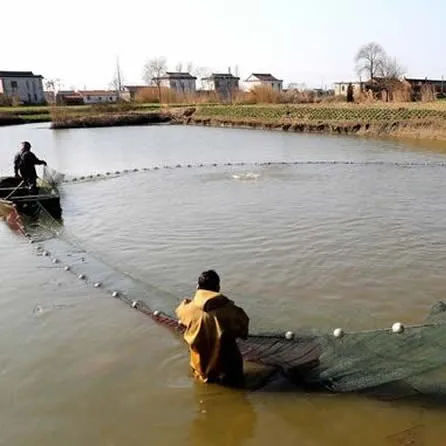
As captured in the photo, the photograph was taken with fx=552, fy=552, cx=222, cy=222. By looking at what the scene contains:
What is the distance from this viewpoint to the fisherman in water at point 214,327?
500cm

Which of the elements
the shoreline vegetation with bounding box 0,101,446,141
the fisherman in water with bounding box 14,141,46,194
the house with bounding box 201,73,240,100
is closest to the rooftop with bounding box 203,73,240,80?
the house with bounding box 201,73,240,100

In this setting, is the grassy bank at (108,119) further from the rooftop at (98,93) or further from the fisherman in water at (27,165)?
the rooftop at (98,93)

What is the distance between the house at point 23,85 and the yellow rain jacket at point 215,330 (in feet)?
321

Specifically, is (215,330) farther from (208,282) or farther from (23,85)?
(23,85)

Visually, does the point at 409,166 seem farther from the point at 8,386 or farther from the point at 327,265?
the point at 8,386

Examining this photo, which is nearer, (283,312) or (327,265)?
(283,312)

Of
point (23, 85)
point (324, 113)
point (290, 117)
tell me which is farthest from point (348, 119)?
point (23, 85)

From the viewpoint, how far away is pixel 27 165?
1411 cm

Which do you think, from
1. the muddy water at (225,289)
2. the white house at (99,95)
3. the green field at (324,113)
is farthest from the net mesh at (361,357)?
the white house at (99,95)

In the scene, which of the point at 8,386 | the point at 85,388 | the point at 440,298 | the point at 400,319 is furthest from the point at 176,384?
the point at 440,298

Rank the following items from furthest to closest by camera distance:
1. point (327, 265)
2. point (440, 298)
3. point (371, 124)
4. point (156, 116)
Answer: point (156, 116), point (371, 124), point (327, 265), point (440, 298)

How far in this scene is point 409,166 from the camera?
20.9m

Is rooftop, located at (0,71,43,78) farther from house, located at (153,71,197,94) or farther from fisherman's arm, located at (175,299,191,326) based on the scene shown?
fisherman's arm, located at (175,299,191,326)

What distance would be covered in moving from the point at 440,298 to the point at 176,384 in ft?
13.3
